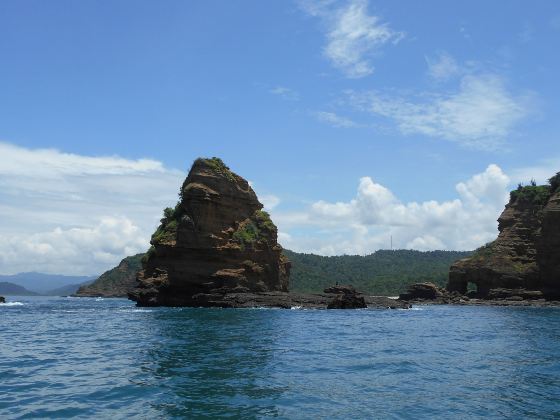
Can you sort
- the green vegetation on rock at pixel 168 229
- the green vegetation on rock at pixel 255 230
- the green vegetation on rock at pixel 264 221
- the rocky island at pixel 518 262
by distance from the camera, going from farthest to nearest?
the rocky island at pixel 518 262 < the green vegetation on rock at pixel 264 221 < the green vegetation on rock at pixel 255 230 < the green vegetation on rock at pixel 168 229

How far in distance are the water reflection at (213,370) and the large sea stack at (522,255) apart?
7070 centimetres

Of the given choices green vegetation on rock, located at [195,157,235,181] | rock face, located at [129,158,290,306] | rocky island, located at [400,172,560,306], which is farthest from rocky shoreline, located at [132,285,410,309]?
rocky island, located at [400,172,560,306]

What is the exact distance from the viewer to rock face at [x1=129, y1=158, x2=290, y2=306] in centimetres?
7931

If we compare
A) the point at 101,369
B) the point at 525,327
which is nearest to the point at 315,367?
the point at 101,369

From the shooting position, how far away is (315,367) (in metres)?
25.1

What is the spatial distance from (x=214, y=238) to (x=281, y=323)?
32883 mm

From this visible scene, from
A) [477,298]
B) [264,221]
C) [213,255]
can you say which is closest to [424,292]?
[477,298]

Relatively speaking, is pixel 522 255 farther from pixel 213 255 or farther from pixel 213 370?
pixel 213 370

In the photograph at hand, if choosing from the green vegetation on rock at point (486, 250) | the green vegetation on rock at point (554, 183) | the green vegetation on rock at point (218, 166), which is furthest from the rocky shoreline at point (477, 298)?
the green vegetation on rock at point (218, 166)

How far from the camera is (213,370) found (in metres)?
23.9

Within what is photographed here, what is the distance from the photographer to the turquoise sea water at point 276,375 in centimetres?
1719

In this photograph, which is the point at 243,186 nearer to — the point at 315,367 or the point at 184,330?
the point at 184,330

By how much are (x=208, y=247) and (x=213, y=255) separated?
4.90 ft

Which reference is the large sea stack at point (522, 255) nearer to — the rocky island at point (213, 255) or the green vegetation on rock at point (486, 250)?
the green vegetation on rock at point (486, 250)
